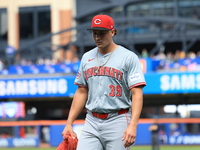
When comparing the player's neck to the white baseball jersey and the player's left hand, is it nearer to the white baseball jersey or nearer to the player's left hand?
the white baseball jersey

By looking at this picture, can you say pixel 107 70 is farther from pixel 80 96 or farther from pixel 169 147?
pixel 169 147

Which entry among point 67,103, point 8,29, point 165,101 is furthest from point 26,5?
point 165,101

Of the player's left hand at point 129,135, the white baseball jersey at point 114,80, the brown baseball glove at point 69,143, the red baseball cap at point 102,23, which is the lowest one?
the brown baseball glove at point 69,143

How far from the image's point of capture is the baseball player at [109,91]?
425 cm

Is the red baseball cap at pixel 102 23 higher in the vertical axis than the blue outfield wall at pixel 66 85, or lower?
higher

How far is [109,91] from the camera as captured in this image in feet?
14.1

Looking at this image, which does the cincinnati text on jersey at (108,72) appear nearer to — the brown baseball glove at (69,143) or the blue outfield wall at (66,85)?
the brown baseball glove at (69,143)

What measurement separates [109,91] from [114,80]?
0.36 feet

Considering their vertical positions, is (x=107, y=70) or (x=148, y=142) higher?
(x=107, y=70)

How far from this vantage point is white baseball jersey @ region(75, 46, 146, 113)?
14.0ft

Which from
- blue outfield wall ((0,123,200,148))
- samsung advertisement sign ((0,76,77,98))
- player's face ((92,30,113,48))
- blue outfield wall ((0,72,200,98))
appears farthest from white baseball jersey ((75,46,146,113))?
samsung advertisement sign ((0,76,77,98))

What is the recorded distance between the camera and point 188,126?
47.5 ft

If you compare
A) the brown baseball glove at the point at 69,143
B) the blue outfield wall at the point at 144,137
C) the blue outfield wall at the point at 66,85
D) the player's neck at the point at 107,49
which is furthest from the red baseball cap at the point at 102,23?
the blue outfield wall at the point at 66,85

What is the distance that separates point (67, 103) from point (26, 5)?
45.3 ft
